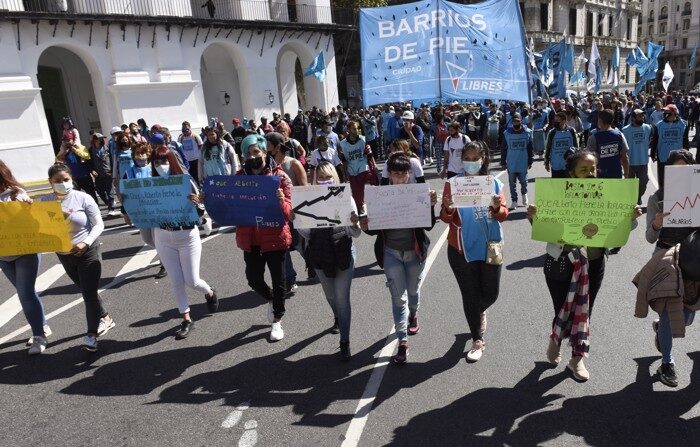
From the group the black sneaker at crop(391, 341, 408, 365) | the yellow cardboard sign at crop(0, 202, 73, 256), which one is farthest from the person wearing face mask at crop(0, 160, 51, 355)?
the black sneaker at crop(391, 341, 408, 365)

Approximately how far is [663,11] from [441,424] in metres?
117

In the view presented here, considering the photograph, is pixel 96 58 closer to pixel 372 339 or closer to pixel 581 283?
pixel 372 339

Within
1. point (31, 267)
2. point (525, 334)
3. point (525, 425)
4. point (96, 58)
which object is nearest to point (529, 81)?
point (525, 334)

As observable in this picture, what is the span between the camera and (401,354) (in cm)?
427

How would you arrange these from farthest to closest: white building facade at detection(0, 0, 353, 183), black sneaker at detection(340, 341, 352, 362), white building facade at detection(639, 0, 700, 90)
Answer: white building facade at detection(639, 0, 700, 90) < white building facade at detection(0, 0, 353, 183) < black sneaker at detection(340, 341, 352, 362)

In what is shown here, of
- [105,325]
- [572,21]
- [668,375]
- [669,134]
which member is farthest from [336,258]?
[572,21]

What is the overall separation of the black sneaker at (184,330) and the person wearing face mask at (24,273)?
1.31 metres

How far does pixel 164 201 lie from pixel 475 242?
292cm

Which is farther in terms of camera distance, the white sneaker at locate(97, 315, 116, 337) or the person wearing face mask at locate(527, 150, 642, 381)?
the white sneaker at locate(97, 315, 116, 337)

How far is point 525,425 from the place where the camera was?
3420mm

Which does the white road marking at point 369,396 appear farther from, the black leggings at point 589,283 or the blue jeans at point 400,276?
the black leggings at point 589,283

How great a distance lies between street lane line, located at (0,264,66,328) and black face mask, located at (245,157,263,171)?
362cm

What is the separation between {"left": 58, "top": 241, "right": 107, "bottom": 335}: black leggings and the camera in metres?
4.77

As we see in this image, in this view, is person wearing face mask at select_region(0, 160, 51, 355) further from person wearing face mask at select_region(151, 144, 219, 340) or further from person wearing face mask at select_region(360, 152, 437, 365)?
person wearing face mask at select_region(360, 152, 437, 365)
